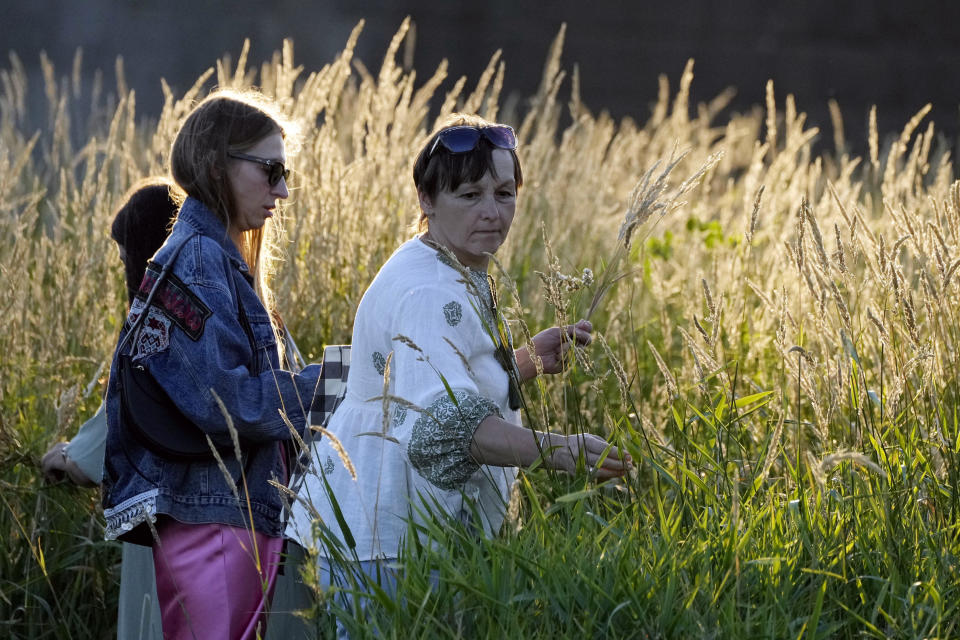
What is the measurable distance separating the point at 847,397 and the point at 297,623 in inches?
49.8

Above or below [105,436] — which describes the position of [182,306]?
above

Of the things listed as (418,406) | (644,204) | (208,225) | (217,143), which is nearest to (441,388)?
(418,406)

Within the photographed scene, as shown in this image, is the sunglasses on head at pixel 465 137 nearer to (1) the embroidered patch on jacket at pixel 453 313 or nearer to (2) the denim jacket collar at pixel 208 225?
(1) the embroidered patch on jacket at pixel 453 313

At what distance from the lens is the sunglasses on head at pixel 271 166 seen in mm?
2547

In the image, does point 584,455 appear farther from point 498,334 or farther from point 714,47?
point 714,47

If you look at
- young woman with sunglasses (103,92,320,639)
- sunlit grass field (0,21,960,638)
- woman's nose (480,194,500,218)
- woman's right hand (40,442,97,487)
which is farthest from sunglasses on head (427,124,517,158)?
woman's right hand (40,442,97,487)

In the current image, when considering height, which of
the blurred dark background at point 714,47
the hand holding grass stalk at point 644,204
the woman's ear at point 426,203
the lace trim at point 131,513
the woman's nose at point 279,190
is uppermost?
the blurred dark background at point 714,47

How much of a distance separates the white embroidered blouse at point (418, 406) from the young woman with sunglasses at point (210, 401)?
0.16m

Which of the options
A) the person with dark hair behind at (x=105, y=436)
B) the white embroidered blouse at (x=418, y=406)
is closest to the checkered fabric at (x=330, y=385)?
the white embroidered blouse at (x=418, y=406)

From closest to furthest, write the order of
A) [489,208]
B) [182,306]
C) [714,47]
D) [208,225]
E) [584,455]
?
[584,455] → [489,208] → [182,306] → [208,225] → [714,47]

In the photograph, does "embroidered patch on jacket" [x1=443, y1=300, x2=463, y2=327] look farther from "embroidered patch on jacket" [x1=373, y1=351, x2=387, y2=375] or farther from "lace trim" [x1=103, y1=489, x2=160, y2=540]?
"lace trim" [x1=103, y1=489, x2=160, y2=540]

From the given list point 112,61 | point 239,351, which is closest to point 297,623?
point 239,351

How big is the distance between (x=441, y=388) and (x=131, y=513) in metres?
0.79

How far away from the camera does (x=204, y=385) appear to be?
2.30m
